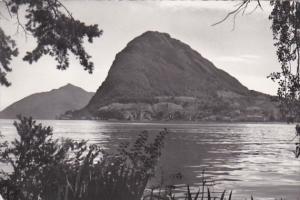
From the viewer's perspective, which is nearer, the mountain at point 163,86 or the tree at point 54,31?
the tree at point 54,31

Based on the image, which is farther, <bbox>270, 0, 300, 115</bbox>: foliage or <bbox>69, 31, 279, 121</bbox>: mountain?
<bbox>69, 31, 279, 121</bbox>: mountain

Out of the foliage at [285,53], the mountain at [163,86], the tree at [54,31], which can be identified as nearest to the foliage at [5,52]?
the tree at [54,31]

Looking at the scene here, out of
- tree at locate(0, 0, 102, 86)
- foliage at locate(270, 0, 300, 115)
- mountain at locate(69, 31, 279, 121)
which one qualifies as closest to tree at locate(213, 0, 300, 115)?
foliage at locate(270, 0, 300, 115)

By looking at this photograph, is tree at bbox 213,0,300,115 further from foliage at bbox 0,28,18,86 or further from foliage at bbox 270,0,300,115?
foliage at bbox 0,28,18,86

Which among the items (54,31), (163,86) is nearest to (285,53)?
(54,31)

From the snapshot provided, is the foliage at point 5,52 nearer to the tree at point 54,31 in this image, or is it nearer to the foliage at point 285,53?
the tree at point 54,31

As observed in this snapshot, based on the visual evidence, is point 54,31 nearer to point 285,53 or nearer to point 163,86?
point 285,53
